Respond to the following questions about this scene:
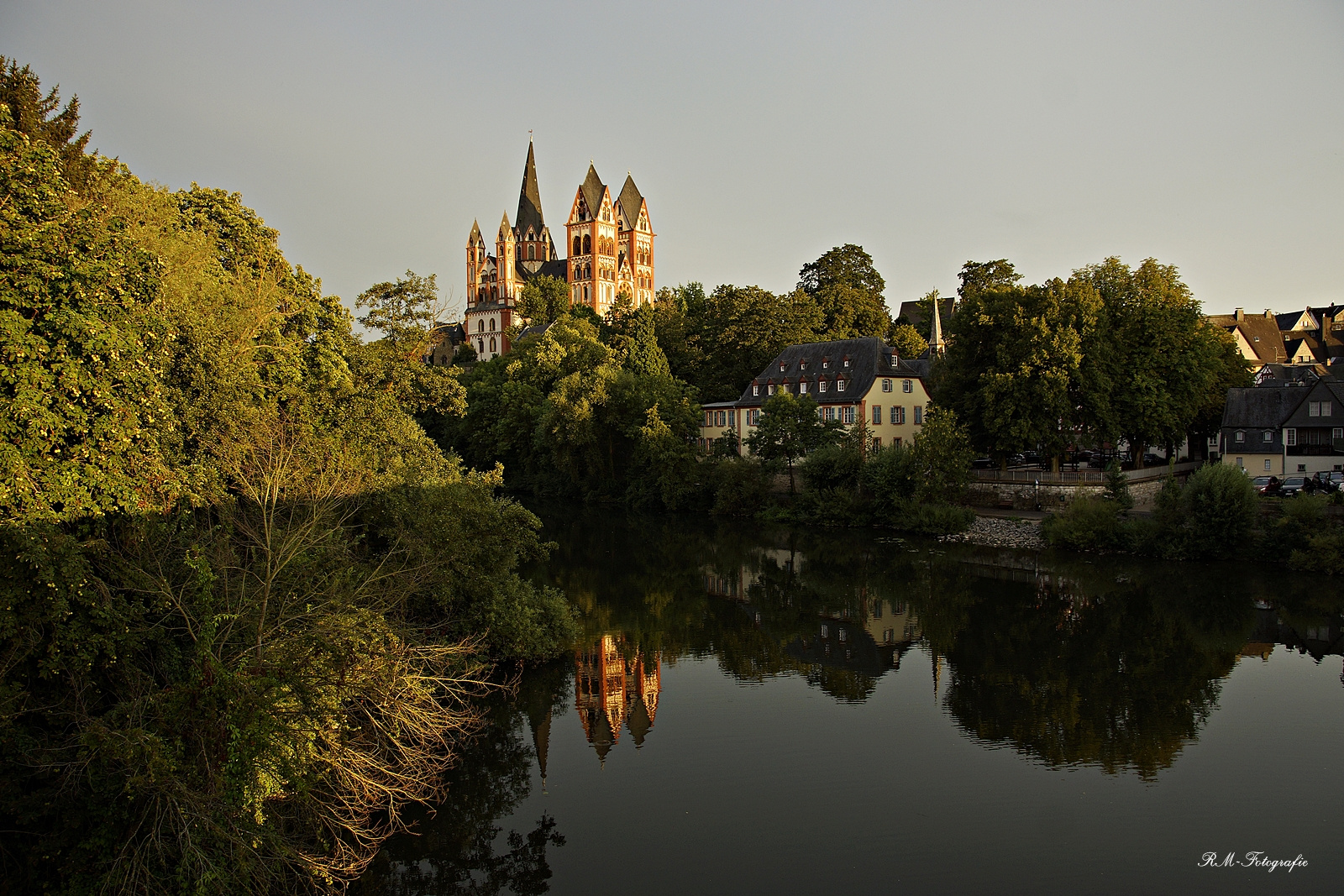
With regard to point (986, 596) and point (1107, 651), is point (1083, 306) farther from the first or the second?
point (1107, 651)

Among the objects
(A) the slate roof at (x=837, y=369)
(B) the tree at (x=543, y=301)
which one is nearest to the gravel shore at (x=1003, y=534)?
(A) the slate roof at (x=837, y=369)

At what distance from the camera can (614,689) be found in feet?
62.9

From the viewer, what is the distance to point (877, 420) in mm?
48000

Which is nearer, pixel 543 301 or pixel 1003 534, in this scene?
pixel 1003 534

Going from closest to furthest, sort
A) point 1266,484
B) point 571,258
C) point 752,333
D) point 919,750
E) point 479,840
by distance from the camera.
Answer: point 479,840, point 919,750, point 1266,484, point 752,333, point 571,258

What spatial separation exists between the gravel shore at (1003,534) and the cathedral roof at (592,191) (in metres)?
86.2

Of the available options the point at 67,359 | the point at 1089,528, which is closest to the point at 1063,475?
the point at 1089,528

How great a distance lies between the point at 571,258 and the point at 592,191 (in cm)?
900

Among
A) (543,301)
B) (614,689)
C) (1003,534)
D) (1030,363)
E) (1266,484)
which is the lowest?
(614,689)

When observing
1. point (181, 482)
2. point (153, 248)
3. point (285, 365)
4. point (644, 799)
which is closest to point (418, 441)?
point (285, 365)

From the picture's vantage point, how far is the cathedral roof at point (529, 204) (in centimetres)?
12125

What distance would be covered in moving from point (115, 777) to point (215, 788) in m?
1.17

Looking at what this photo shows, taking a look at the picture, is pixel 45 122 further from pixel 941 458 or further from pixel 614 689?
pixel 941 458

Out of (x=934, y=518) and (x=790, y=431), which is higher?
(x=790, y=431)
